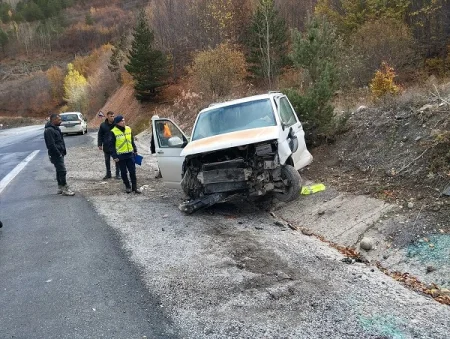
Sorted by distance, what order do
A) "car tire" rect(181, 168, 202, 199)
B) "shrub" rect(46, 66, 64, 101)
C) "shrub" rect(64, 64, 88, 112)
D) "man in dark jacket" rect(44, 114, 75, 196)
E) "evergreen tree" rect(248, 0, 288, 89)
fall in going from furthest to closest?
"shrub" rect(46, 66, 64, 101), "shrub" rect(64, 64, 88, 112), "evergreen tree" rect(248, 0, 288, 89), "man in dark jacket" rect(44, 114, 75, 196), "car tire" rect(181, 168, 202, 199)

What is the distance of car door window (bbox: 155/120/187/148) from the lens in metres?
8.66

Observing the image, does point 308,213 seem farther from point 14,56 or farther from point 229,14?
point 14,56

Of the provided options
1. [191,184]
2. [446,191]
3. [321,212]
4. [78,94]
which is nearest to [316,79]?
[321,212]

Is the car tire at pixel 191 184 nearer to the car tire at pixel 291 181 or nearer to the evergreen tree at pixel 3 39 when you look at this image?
the car tire at pixel 291 181

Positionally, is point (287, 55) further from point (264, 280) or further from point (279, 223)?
point (264, 280)

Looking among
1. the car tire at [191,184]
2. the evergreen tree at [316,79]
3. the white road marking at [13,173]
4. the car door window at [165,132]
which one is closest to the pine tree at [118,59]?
the white road marking at [13,173]

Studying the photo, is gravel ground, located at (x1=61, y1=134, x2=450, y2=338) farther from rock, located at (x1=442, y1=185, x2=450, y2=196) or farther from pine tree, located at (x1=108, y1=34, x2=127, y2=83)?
pine tree, located at (x1=108, y1=34, x2=127, y2=83)

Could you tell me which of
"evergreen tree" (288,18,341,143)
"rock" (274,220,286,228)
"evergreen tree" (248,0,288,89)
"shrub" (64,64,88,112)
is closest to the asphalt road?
"rock" (274,220,286,228)

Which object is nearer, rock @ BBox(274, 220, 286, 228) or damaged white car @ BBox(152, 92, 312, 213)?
rock @ BBox(274, 220, 286, 228)

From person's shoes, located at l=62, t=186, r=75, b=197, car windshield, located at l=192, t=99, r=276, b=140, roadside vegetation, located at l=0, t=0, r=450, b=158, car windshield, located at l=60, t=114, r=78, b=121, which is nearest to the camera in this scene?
car windshield, located at l=192, t=99, r=276, b=140

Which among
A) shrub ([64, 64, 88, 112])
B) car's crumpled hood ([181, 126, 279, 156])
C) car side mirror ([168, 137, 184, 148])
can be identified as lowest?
shrub ([64, 64, 88, 112])

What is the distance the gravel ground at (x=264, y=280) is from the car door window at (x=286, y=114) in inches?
60.7

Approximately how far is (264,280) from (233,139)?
9.66 feet

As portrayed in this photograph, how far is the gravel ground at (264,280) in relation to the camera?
12.0ft
